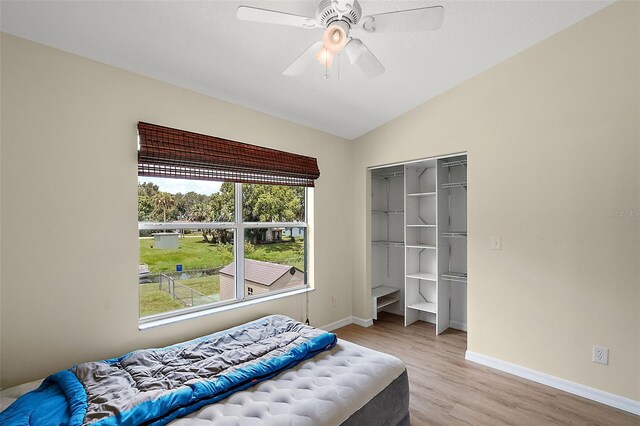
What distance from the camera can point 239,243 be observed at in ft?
9.76

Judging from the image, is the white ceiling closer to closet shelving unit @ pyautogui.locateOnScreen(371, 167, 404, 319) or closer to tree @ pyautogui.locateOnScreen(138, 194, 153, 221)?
tree @ pyautogui.locateOnScreen(138, 194, 153, 221)

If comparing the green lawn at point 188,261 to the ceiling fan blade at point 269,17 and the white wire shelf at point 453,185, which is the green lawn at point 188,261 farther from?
the white wire shelf at point 453,185

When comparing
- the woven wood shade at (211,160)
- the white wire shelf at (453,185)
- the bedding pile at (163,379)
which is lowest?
the bedding pile at (163,379)

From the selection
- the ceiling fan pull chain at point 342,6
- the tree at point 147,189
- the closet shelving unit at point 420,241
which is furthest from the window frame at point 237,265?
the ceiling fan pull chain at point 342,6

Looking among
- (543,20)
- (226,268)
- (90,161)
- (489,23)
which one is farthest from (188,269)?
(543,20)

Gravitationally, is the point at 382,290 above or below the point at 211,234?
below

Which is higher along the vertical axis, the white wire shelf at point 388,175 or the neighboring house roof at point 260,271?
the white wire shelf at point 388,175

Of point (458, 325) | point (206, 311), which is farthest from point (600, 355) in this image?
point (206, 311)

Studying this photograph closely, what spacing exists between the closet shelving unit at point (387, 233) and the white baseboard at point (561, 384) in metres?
1.58

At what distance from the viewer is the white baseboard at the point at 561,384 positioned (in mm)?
2162

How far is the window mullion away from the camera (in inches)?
117

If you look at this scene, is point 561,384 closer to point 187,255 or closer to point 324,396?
point 324,396

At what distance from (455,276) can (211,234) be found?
2767 millimetres

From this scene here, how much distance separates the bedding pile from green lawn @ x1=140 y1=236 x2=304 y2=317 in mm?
458
